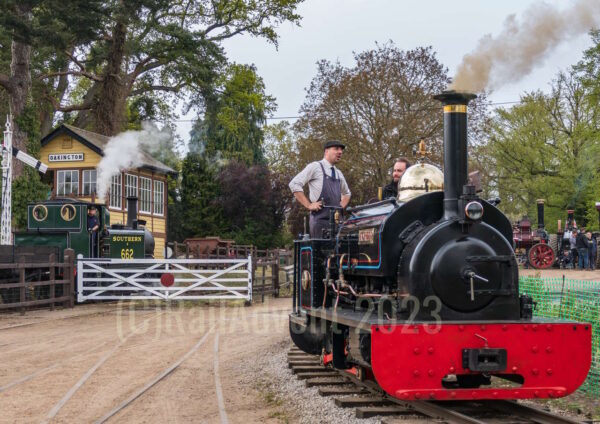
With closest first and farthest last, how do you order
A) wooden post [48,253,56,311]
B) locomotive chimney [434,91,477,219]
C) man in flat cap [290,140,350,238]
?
locomotive chimney [434,91,477,219]
man in flat cap [290,140,350,238]
wooden post [48,253,56,311]

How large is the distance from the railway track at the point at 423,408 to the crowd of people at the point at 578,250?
21.0 meters

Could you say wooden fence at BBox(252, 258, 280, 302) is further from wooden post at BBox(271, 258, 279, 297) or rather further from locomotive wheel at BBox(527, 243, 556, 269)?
locomotive wheel at BBox(527, 243, 556, 269)

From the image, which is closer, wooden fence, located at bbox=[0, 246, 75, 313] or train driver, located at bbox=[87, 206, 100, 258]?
wooden fence, located at bbox=[0, 246, 75, 313]

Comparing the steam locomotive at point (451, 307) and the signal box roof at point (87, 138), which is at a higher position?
the signal box roof at point (87, 138)

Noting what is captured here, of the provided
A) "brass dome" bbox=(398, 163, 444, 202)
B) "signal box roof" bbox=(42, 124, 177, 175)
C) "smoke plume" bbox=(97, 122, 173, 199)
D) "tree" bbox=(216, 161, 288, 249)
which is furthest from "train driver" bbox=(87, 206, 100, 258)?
"tree" bbox=(216, 161, 288, 249)

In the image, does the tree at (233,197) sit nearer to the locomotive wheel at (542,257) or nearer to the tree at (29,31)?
the tree at (29,31)

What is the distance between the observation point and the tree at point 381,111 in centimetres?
2934

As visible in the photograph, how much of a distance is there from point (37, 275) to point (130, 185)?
15933 millimetres

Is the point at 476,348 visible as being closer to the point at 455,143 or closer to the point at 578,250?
the point at 455,143

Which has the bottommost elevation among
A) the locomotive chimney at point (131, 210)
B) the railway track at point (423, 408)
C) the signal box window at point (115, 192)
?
the railway track at point (423, 408)

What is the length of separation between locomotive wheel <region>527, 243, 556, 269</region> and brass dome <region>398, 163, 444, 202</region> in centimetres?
2204

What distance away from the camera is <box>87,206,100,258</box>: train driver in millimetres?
19122

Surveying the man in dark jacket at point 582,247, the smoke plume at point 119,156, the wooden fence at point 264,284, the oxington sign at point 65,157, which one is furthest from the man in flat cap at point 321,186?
the oxington sign at point 65,157

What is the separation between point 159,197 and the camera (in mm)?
35875
